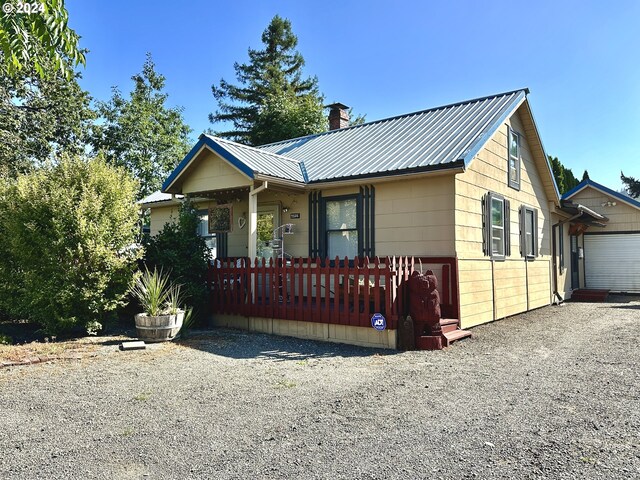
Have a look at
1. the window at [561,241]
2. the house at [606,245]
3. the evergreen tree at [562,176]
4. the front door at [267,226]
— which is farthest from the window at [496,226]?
the evergreen tree at [562,176]

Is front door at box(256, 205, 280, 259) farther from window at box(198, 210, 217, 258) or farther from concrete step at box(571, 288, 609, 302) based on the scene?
concrete step at box(571, 288, 609, 302)

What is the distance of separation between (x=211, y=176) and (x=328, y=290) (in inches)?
184

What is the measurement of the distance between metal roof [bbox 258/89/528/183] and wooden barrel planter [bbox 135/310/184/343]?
4.41 metres

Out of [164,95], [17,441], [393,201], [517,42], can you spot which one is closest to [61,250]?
[17,441]

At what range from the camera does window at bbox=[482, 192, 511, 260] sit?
10.2 meters

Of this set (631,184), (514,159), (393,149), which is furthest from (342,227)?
(631,184)

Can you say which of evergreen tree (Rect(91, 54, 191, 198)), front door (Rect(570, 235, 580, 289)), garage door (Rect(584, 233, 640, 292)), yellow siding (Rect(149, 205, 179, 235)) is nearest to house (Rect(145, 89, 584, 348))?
yellow siding (Rect(149, 205, 179, 235))

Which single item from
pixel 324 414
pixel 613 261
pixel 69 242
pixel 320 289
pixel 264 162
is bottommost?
pixel 324 414

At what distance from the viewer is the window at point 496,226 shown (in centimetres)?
1025

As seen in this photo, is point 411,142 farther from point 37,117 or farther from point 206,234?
point 37,117

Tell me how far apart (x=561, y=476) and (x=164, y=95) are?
34190mm

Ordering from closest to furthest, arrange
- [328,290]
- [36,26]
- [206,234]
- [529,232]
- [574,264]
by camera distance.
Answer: [36,26] → [328,290] → [529,232] → [206,234] → [574,264]

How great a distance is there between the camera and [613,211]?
1852cm

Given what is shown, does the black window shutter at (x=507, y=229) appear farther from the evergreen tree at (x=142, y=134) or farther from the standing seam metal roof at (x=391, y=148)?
the evergreen tree at (x=142, y=134)
